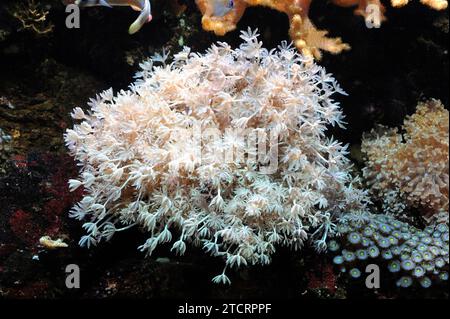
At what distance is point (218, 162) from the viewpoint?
279 centimetres

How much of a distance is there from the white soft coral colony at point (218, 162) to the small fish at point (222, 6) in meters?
0.29

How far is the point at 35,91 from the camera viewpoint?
3.91 metres

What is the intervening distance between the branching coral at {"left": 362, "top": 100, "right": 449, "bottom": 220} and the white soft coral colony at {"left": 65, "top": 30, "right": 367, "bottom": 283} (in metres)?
0.51

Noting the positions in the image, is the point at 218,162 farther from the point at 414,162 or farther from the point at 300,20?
the point at 414,162

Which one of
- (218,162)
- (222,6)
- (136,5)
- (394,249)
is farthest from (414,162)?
(136,5)

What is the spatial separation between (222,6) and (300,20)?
2.05ft

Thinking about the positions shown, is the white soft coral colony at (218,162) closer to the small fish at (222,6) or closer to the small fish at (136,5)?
the small fish at (222,6)

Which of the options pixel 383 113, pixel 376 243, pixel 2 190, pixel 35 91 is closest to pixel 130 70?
pixel 35 91

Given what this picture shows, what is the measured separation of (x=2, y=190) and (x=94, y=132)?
2.58 feet

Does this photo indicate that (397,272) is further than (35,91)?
No

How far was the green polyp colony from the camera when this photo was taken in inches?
116

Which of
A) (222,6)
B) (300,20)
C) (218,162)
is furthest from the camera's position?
(300,20)

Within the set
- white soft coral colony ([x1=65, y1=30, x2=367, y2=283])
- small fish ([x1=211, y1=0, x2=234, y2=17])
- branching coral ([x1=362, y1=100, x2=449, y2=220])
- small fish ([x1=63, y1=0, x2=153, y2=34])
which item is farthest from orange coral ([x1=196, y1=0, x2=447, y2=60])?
branching coral ([x1=362, y1=100, x2=449, y2=220])
